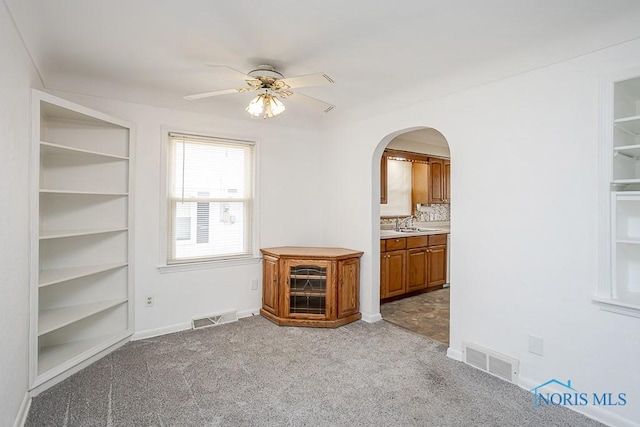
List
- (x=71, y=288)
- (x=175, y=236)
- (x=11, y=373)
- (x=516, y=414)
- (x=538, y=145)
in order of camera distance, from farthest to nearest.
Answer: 1. (x=175, y=236)
2. (x=71, y=288)
3. (x=538, y=145)
4. (x=516, y=414)
5. (x=11, y=373)

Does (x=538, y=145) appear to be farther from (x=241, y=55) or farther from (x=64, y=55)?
(x=64, y=55)

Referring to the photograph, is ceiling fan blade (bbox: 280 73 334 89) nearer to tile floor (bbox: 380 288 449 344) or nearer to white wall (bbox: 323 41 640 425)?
white wall (bbox: 323 41 640 425)

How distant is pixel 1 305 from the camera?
1728 mm

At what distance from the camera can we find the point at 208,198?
3771 mm

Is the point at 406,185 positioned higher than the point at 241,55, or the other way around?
the point at 241,55

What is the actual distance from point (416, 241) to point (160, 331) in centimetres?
354

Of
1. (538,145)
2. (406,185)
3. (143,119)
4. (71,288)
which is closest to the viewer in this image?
(538,145)

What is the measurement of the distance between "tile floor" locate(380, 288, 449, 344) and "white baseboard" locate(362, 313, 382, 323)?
14 centimetres

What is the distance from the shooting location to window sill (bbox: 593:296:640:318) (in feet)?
6.49

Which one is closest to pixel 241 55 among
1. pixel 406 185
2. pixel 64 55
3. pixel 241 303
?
→ pixel 64 55

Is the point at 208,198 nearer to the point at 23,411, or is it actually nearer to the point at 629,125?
the point at 23,411

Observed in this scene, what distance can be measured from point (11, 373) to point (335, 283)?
2.64 m

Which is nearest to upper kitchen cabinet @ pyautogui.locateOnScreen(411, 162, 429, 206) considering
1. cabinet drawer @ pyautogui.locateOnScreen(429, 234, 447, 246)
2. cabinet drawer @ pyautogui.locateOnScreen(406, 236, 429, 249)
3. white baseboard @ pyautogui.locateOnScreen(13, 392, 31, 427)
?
cabinet drawer @ pyautogui.locateOnScreen(429, 234, 447, 246)

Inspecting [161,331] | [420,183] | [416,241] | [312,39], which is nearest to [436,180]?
[420,183]
